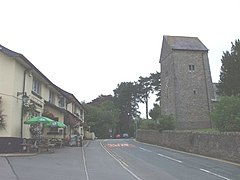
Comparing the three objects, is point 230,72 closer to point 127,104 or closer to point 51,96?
point 51,96

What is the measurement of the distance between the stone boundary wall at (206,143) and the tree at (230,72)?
386 inches

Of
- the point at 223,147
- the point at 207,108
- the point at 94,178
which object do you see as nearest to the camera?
the point at 94,178

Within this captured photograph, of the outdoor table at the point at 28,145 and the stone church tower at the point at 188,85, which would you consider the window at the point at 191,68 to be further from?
the outdoor table at the point at 28,145

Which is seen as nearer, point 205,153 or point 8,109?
point 8,109

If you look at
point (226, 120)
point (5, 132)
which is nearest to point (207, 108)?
point (226, 120)

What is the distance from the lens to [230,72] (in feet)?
138

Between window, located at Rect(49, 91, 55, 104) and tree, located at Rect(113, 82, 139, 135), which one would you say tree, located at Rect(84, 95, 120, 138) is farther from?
window, located at Rect(49, 91, 55, 104)

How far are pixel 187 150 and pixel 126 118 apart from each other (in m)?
70.6

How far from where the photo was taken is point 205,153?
25.2m

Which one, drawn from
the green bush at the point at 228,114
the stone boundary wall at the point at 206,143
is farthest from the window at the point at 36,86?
the green bush at the point at 228,114

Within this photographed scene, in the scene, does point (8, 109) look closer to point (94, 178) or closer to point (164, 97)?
point (94, 178)

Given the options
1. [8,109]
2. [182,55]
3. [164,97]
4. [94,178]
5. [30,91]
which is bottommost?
[94,178]

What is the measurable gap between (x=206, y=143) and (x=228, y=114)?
9.09 feet

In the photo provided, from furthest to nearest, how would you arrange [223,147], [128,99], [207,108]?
1. [128,99]
2. [207,108]
3. [223,147]
